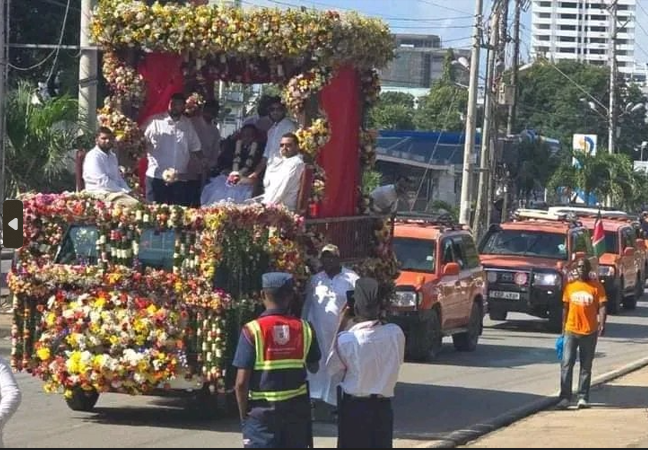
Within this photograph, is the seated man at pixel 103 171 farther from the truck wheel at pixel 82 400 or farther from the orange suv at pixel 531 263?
the orange suv at pixel 531 263

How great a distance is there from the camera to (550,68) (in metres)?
103

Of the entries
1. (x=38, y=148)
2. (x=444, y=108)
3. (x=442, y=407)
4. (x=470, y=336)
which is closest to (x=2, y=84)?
(x=38, y=148)

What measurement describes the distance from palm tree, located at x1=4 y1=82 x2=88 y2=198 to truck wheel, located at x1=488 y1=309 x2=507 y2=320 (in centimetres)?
807

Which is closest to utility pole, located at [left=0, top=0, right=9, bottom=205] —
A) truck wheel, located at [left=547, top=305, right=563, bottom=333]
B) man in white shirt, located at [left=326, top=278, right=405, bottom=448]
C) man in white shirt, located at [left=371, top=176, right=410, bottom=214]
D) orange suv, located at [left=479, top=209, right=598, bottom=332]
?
man in white shirt, located at [left=371, top=176, right=410, bottom=214]

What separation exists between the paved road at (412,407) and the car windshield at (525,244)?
2.96 m

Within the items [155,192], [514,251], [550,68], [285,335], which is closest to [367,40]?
[155,192]

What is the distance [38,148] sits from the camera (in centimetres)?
2497

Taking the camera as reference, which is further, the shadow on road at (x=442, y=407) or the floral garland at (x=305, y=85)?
the floral garland at (x=305, y=85)

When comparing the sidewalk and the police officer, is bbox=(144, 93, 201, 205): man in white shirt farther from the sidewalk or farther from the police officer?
the police officer

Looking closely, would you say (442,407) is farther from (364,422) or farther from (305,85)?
(364,422)

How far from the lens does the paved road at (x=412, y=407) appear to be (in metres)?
13.3

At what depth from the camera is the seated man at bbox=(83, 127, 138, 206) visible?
14.9 m

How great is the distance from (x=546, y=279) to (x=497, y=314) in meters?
1.83

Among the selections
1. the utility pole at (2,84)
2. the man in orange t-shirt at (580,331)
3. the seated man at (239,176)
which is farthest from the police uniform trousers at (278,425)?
the utility pole at (2,84)
